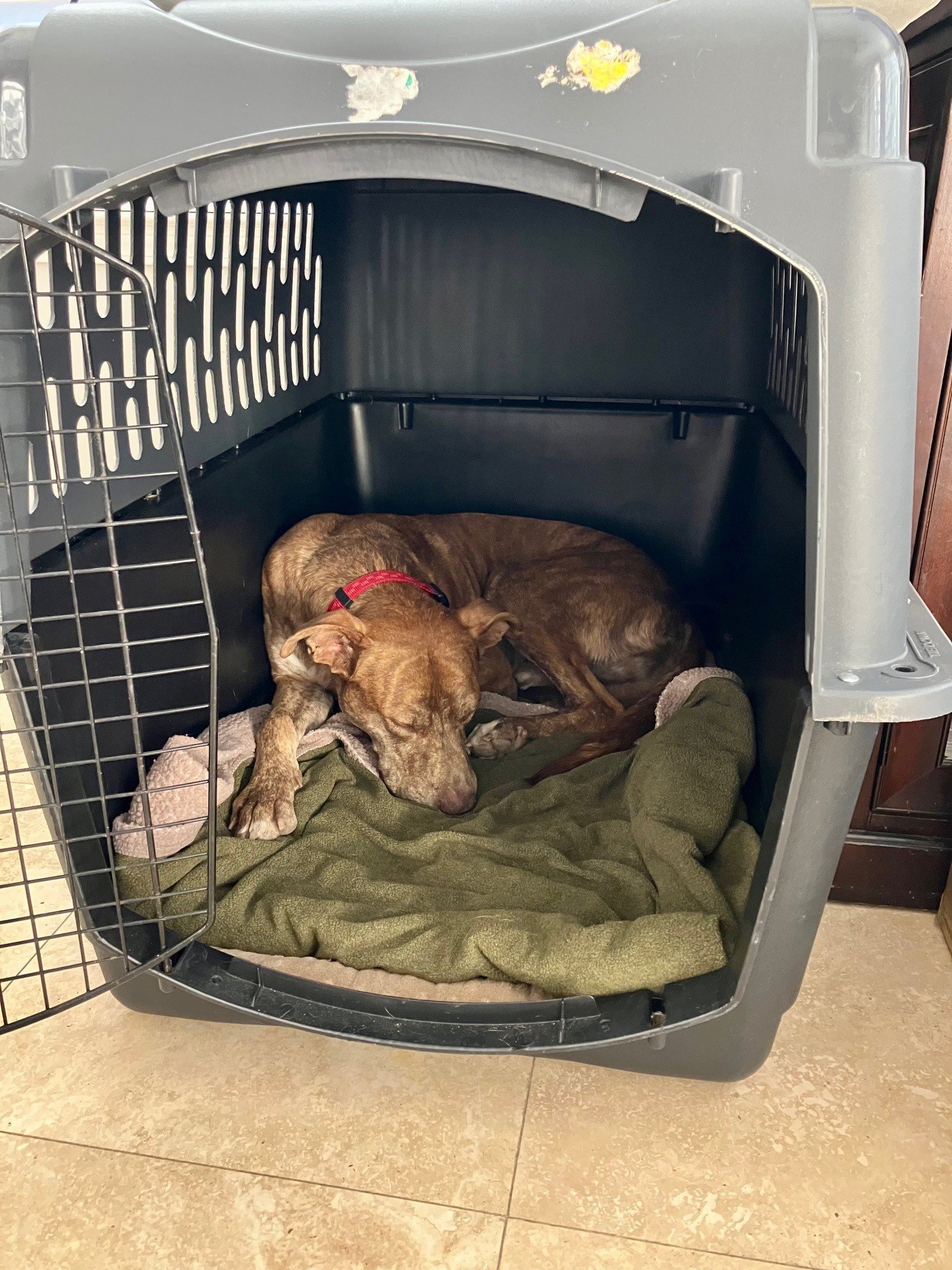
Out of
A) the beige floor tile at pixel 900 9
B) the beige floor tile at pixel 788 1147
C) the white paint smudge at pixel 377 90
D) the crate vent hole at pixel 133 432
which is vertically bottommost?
the beige floor tile at pixel 788 1147

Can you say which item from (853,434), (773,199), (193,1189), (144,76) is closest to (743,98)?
(773,199)

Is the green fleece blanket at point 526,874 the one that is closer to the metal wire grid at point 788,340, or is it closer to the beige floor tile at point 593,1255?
the beige floor tile at point 593,1255

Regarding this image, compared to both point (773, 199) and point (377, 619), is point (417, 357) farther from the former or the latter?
point (773, 199)

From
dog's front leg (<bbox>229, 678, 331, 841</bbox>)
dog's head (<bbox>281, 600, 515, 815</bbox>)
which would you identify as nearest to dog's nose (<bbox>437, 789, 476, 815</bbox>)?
dog's head (<bbox>281, 600, 515, 815</bbox>)

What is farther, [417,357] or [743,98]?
[417,357]

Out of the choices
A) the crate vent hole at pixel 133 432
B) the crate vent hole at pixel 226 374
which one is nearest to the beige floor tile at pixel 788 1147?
the crate vent hole at pixel 133 432

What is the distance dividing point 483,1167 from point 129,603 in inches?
50.1

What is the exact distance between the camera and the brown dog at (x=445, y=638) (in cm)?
236

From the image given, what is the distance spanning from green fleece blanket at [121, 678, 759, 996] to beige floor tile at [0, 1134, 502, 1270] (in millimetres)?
378

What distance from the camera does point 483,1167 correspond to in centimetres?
167

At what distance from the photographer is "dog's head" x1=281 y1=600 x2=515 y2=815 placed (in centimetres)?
235

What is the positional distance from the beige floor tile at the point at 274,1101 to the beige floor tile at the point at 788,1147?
0.09 meters

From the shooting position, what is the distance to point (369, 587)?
249 cm

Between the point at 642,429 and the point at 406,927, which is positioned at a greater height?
the point at 642,429
